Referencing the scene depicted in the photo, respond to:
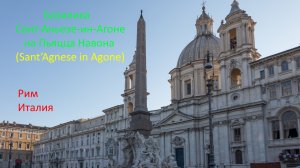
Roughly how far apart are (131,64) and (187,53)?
421 inches

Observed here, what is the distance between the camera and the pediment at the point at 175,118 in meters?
47.7

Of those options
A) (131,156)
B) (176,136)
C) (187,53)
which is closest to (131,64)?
(187,53)

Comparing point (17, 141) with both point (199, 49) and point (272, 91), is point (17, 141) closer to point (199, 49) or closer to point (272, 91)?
point (199, 49)

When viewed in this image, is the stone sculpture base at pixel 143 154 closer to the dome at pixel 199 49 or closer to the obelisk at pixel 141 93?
the obelisk at pixel 141 93

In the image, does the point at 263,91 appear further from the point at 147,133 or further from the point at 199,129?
the point at 147,133

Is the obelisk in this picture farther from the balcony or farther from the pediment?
the pediment

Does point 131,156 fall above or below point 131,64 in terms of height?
below

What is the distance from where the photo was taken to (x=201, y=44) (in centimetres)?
5459

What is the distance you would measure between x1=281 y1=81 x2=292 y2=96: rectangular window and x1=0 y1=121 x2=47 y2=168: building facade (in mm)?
65506

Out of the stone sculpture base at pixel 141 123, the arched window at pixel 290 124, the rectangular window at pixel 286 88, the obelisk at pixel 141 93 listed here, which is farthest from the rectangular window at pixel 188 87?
the stone sculpture base at pixel 141 123

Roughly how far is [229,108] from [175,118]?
406 inches

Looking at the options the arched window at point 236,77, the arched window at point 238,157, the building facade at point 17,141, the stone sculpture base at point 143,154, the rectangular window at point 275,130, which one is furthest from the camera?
the building facade at point 17,141

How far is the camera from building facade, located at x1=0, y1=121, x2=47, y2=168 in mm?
82688

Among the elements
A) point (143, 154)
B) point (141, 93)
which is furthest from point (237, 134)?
point (143, 154)
